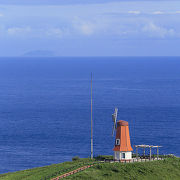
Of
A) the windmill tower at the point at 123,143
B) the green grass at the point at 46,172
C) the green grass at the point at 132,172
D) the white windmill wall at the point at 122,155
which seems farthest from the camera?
the white windmill wall at the point at 122,155

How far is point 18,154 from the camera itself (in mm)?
110688

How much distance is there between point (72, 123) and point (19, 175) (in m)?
72.7

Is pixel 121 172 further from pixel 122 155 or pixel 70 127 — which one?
pixel 70 127

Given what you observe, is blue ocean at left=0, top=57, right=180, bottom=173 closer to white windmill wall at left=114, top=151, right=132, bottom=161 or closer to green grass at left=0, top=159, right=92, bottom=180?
green grass at left=0, top=159, right=92, bottom=180

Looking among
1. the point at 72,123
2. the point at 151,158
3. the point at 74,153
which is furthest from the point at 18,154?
the point at 151,158

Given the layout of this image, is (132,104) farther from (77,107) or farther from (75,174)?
(75,174)

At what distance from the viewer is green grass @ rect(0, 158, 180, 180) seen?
64.5m

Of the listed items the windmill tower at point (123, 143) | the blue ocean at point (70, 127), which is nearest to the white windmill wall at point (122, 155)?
the windmill tower at point (123, 143)

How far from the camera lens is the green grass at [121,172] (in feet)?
212

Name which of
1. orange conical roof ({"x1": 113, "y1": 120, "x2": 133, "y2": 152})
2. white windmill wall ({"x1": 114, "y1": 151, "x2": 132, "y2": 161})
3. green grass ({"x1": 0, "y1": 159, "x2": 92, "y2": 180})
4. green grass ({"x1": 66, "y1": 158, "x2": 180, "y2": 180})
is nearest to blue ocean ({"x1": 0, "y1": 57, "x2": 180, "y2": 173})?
green grass ({"x1": 0, "y1": 159, "x2": 92, "y2": 180})

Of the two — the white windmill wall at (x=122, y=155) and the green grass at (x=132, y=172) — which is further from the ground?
Result: the white windmill wall at (x=122, y=155)

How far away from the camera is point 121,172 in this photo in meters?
65.8

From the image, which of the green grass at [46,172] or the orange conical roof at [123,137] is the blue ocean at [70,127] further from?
the orange conical roof at [123,137]

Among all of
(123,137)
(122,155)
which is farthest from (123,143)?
(122,155)
